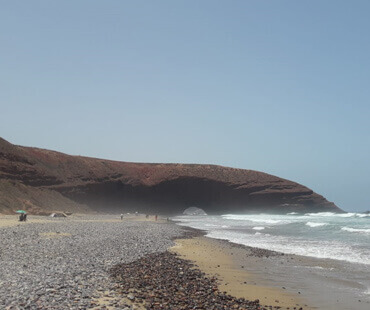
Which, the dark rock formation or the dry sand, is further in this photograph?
the dark rock formation

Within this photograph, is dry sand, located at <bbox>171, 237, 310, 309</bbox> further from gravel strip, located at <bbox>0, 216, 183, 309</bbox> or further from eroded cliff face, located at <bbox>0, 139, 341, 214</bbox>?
eroded cliff face, located at <bbox>0, 139, 341, 214</bbox>

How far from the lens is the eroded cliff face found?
78562mm

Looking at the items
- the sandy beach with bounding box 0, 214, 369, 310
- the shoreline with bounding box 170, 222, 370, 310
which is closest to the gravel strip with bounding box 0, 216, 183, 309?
the sandy beach with bounding box 0, 214, 369, 310

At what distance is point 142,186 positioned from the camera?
354 feet

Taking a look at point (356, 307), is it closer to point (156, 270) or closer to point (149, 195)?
point (156, 270)

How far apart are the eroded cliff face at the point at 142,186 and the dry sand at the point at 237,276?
174 ft

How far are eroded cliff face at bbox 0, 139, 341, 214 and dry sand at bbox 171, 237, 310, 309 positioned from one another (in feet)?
174

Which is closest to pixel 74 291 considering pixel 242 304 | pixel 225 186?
pixel 242 304

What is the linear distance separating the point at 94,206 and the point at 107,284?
83.6 m

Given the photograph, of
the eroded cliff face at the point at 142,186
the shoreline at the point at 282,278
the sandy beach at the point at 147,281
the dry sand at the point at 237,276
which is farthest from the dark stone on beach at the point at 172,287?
the eroded cliff face at the point at 142,186

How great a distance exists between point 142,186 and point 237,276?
93.9 m

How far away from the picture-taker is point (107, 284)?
11.0 metres

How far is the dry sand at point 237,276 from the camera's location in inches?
455

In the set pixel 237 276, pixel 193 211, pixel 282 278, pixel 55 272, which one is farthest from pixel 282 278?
pixel 193 211
